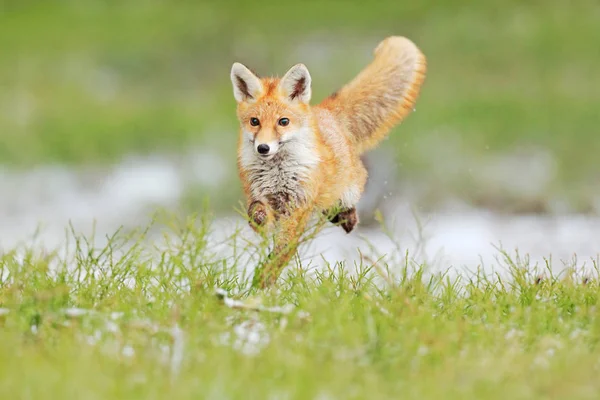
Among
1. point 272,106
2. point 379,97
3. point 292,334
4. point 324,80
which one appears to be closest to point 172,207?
point 324,80

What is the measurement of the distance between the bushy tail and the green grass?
3.07 ft

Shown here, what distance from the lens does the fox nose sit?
4742 millimetres

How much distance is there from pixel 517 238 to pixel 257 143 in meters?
5.17

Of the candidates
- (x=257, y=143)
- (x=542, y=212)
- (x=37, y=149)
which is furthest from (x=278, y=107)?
(x=37, y=149)

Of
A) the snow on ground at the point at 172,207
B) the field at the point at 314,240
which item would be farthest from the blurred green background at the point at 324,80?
the snow on ground at the point at 172,207

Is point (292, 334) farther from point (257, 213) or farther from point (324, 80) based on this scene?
point (324, 80)

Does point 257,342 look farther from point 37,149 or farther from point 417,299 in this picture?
point 37,149

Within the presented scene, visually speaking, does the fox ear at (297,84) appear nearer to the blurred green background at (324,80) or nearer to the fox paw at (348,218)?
the fox paw at (348,218)

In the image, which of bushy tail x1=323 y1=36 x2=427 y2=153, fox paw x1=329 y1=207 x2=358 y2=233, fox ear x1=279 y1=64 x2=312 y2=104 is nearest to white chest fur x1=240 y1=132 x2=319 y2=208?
fox ear x1=279 y1=64 x2=312 y2=104

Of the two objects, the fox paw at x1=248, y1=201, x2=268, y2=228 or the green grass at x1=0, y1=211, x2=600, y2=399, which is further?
the fox paw at x1=248, y1=201, x2=268, y2=228

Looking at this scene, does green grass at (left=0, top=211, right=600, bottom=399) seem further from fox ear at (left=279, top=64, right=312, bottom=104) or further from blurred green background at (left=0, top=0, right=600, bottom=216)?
blurred green background at (left=0, top=0, right=600, bottom=216)

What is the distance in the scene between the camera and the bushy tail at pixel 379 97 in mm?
5539

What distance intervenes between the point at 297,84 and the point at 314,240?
3908 mm

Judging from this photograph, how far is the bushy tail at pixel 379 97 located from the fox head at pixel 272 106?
619mm
